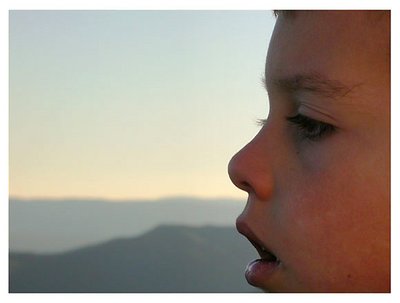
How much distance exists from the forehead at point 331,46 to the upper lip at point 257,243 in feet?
0.43

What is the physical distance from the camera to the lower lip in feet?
1.57


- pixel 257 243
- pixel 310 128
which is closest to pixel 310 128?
pixel 310 128

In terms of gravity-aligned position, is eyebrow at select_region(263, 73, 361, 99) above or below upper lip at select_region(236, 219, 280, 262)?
above

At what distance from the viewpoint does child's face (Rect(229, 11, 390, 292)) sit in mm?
470

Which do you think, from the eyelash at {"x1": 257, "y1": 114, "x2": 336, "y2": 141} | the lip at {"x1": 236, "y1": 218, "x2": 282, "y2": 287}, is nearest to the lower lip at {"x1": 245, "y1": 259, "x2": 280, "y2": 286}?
the lip at {"x1": 236, "y1": 218, "x2": 282, "y2": 287}

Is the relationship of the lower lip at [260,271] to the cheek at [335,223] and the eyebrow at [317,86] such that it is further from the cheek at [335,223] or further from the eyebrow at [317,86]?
the eyebrow at [317,86]

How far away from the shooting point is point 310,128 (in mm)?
486

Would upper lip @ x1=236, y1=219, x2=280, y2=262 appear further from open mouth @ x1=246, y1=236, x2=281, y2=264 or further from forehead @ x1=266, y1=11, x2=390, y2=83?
forehead @ x1=266, y1=11, x2=390, y2=83

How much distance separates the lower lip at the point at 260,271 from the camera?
48 cm

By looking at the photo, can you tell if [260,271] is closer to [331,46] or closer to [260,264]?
[260,264]

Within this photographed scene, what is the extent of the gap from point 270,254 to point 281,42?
0.18 m

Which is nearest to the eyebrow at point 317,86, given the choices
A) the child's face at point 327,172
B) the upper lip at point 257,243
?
the child's face at point 327,172

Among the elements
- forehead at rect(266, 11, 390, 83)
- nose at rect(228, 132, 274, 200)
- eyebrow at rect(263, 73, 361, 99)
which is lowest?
nose at rect(228, 132, 274, 200)

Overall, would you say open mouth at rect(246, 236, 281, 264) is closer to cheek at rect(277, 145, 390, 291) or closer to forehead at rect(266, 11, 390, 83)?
cheek at rect(277, 145, 390, 291)
